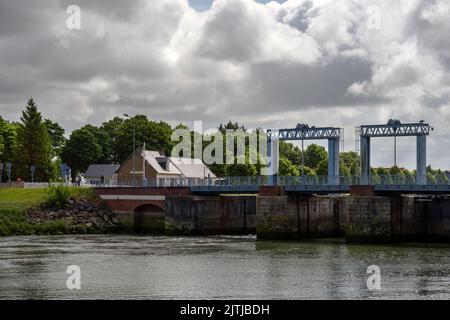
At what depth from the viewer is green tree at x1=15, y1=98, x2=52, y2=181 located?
138250 millimetres

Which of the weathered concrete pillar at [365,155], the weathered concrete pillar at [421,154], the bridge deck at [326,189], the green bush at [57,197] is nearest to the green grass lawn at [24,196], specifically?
the green bush at [57,197]

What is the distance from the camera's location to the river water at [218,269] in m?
49.2

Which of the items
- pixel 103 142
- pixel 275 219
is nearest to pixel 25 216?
pixel 275 219

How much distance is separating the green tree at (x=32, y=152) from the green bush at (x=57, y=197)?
33505mm

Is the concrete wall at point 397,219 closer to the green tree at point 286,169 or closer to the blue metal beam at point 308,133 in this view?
the blue metal beam at point 308,133

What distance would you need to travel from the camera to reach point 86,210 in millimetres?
104500

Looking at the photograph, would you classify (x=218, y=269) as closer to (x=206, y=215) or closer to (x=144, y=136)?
(x=206, y=215)

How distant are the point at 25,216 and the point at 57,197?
7226mm

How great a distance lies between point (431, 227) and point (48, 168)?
73089 millimetres

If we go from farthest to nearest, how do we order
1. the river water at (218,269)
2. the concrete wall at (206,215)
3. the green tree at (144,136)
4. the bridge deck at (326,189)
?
the green tree at (144,136), the concrete wall at (206,215), the bridge deck at (326,189), the river water at (218,269)

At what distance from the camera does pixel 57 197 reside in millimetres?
104250
